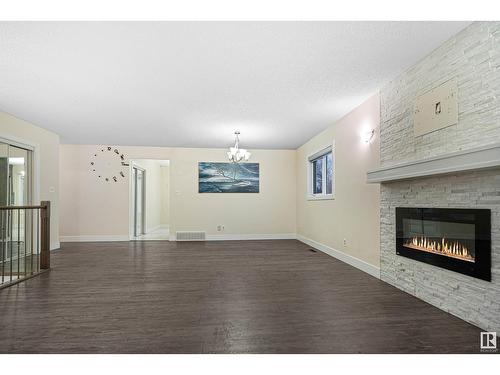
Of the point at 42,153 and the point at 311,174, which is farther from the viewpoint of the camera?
the point at 311,174

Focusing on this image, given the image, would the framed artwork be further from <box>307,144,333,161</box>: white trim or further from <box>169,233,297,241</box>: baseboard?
<box>307,144,333,161</box>: white trim

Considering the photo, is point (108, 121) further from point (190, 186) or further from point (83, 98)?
point (190, 186)

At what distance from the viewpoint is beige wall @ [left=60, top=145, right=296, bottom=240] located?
757 centimetres

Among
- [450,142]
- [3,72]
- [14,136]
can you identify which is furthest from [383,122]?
[14,136]

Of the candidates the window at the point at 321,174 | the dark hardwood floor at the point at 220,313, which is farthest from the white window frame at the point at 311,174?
the dark hardwood floor at the point at 220,313

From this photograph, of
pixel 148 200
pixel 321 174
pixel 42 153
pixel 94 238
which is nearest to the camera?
pixel 42 153

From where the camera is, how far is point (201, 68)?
316cm

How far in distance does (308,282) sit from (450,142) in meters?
2.24

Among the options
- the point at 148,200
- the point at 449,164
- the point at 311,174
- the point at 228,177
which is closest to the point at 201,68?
the point at 449,164

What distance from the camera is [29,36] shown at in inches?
98.8

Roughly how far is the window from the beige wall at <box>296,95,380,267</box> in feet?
0.57

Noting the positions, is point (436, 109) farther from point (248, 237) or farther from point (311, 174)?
point (248, 237)

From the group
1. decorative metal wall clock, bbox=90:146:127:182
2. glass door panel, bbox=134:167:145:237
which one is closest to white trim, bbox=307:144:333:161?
decorative metal wall clock, bbox=90:146:127:182

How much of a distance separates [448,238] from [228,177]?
593 centimetres
